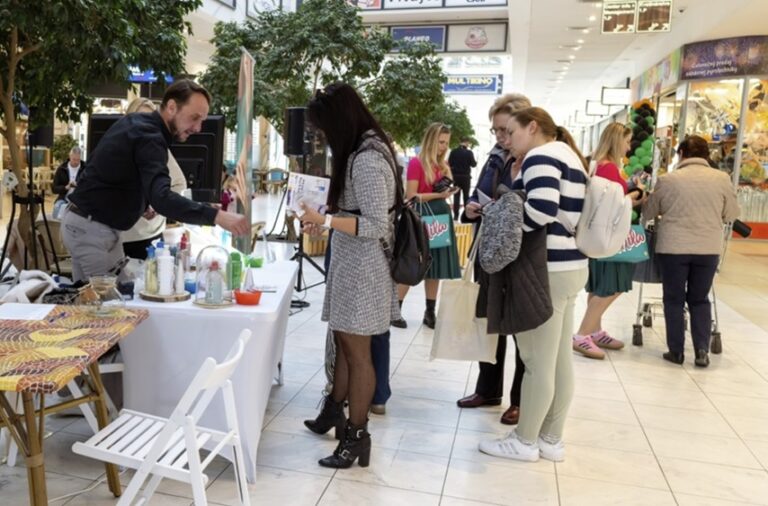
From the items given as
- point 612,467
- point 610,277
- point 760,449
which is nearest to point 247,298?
point 612,467

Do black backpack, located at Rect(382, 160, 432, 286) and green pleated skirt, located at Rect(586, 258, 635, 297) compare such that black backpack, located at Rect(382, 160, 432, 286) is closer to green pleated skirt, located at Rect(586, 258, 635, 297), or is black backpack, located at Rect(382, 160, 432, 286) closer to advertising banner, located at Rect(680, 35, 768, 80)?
green pleated skirt, located at Rect(586, 258, 635, 297)

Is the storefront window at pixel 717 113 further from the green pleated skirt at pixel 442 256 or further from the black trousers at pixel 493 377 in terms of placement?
the black trousers at pixel 493 377

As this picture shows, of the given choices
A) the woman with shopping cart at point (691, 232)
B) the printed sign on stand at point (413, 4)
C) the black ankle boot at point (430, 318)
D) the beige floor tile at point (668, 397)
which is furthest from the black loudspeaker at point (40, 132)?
the printed sign on stand at point (413, 4)

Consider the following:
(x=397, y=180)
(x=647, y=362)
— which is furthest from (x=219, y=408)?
(x=647, y=362)

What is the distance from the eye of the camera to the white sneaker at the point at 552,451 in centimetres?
281

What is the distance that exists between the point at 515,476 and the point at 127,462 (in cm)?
152

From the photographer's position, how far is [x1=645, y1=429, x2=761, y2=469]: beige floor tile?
115 inches

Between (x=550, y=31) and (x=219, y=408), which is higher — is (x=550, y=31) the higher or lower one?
the higher one

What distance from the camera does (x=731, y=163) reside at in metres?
10.7

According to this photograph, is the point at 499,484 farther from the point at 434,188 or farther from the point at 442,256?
the point at 434,188

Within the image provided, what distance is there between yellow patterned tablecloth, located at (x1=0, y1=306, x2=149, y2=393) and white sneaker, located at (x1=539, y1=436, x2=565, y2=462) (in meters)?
1.74

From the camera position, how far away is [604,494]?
256cm

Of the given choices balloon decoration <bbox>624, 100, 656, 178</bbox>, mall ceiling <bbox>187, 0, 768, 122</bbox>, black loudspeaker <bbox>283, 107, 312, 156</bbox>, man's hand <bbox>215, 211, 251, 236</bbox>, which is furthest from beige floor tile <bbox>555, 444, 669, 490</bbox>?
mall ceiling <bbox>187, 0, 768, 122</bbox>

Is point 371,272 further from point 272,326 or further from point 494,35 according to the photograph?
point 494,35
